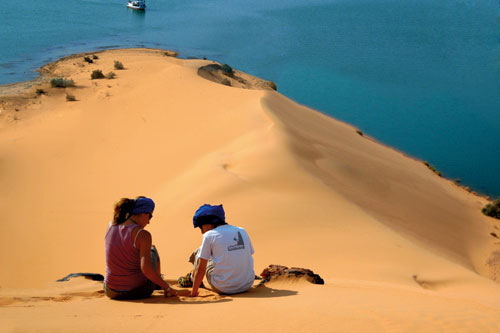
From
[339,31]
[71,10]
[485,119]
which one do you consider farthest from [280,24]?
[485,119]

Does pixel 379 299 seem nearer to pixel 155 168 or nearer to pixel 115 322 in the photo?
pixel 115 322

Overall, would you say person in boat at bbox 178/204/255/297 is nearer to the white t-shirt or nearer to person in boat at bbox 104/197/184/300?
the white t-shirt

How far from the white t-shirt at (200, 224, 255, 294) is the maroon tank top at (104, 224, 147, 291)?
667mm

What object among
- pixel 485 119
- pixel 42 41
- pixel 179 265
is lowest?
pixel 179 265

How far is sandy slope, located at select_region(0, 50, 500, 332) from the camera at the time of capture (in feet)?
13.9

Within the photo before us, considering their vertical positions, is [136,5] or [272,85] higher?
[136,5]

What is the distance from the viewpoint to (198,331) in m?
3.68

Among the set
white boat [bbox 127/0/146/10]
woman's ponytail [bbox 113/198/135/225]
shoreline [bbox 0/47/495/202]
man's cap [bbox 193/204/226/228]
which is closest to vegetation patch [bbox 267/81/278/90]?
shoreline [bbox 0/47/495/202]

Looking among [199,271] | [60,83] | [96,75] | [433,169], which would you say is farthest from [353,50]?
[199,271]

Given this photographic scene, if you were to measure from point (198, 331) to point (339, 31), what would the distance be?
125 ft

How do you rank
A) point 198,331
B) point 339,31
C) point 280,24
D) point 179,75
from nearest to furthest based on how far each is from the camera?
Result: point 198,331
point 179,75
point 339,31
point 280,24

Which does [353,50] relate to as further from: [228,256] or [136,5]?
[228,256]

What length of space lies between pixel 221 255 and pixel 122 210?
1084 millimetres

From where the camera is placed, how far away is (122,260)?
4.57 m
